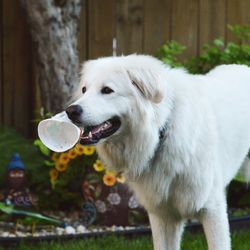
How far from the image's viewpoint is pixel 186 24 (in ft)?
22.6

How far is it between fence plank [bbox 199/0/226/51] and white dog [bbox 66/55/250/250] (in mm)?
2621

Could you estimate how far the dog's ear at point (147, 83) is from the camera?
3684 mm

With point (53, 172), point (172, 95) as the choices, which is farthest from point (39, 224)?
point (172, 95)

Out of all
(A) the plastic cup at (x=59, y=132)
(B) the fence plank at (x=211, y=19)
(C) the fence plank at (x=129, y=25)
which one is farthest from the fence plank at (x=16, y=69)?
(A) the plastic cup at (x=59, y=132)

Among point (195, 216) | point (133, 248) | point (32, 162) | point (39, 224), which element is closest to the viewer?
point (195, 216)

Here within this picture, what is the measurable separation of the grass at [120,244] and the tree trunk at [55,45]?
4.32ft

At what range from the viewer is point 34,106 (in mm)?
6598

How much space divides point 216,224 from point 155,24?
3093 millimetres

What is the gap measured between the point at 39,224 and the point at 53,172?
1.38 feet

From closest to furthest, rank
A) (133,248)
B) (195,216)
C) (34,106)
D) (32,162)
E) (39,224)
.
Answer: (195,216) < (133,248) < (39,224) < (32,162) < (34,106)

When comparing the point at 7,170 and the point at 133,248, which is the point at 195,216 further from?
the point at 7,170

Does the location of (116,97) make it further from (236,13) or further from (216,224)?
(236,13)

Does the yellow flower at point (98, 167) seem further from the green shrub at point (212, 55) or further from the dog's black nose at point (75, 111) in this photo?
the dog's black nose at point (75, 111)

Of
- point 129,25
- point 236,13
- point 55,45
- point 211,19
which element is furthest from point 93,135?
point 236,13
